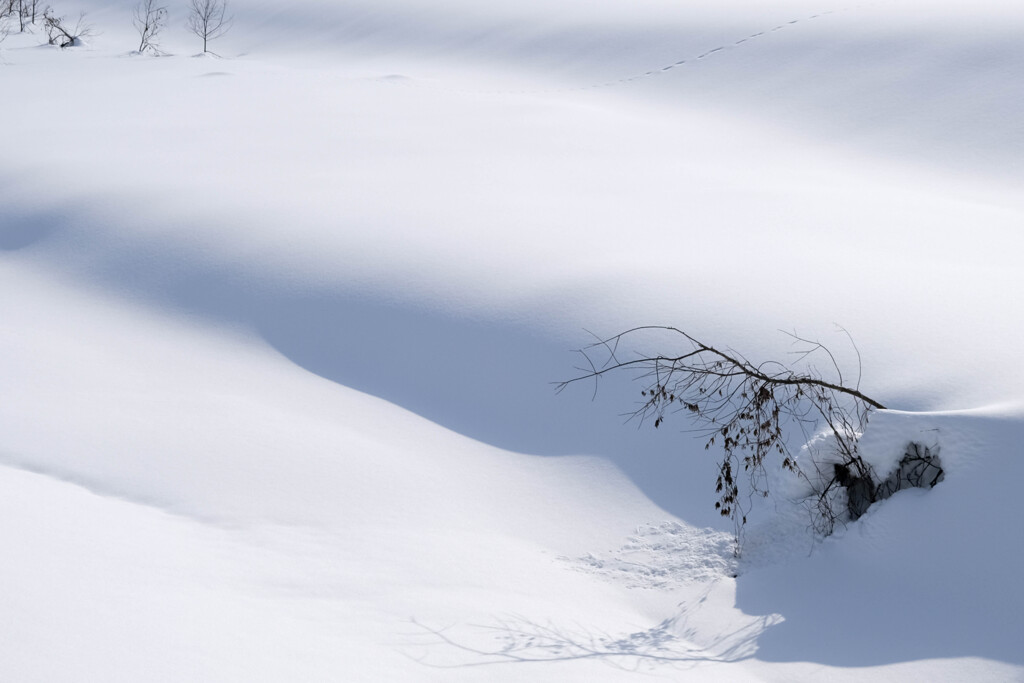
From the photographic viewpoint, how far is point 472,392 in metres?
5.18

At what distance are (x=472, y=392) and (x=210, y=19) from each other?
777 inches

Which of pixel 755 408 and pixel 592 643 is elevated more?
pixel 755 408

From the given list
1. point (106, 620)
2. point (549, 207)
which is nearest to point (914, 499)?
point (106, 620)

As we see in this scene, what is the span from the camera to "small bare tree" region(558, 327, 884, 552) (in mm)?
3873

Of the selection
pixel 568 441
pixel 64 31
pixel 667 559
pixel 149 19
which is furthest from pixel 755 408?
pixel 149 19

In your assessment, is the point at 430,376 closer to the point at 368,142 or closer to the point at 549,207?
the point at 549,207

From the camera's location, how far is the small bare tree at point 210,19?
69.2 ft

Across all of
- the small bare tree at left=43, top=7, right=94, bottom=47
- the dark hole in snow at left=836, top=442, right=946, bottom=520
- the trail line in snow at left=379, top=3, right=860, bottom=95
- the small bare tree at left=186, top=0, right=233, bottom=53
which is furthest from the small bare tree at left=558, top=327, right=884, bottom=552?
the small bare tree at left=186, top=0, right=233, bottom=53

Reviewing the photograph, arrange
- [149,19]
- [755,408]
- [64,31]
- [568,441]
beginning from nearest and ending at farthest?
[755,408] → [568,441] → [64,31] → [149,19]

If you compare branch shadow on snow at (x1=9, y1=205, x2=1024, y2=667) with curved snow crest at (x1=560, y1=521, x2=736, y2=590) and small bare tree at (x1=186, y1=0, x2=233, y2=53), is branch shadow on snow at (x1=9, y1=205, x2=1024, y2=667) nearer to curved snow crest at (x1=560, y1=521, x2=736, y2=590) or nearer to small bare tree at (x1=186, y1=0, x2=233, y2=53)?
curved snow crest at (x1=560, y1=521, x2=736, y2=590)

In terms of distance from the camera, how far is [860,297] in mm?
5043

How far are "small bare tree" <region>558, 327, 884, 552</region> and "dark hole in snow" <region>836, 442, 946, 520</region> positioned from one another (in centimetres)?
2

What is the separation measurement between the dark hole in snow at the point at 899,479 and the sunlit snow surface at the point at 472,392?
57mm

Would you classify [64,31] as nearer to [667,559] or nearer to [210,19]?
[210,19]
